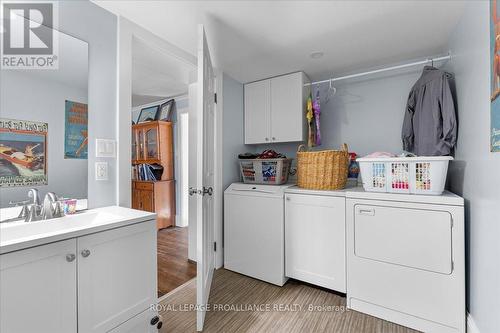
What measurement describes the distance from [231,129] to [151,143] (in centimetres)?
205

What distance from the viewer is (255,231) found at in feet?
7.71

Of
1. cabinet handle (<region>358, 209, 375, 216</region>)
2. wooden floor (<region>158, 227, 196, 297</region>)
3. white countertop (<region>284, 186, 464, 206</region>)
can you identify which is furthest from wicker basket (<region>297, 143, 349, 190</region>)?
wooden floor (<region>158, 227, 196, 297</region>)

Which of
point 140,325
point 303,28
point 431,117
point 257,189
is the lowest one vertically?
point 140,325

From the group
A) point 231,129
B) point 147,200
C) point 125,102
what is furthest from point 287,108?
point 147,200

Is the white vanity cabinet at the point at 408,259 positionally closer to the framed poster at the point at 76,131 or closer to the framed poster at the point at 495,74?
the framed poster at the point at 495,74

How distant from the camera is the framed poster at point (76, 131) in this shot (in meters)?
1.39

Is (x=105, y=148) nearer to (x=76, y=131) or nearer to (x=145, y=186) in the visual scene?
(x=76, y=131)

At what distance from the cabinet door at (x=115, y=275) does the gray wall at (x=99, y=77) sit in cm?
45

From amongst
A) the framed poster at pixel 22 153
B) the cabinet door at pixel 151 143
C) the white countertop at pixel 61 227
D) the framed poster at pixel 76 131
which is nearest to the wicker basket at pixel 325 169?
the white countertop at pixel 61 227

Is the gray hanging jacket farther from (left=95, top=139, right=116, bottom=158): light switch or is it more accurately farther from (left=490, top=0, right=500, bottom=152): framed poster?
(left=95, top=139, right=116, bottom=158): light switch

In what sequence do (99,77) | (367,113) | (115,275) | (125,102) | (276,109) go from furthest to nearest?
1. (276,109)
2. (367,113)
3. (125,102)
4. (99,77)
5. (115,275)

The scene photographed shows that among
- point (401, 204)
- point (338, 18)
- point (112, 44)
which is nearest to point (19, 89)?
point (112, 44)

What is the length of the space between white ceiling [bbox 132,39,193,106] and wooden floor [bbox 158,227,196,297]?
6.96 ft

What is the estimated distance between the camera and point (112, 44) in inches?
62.7
